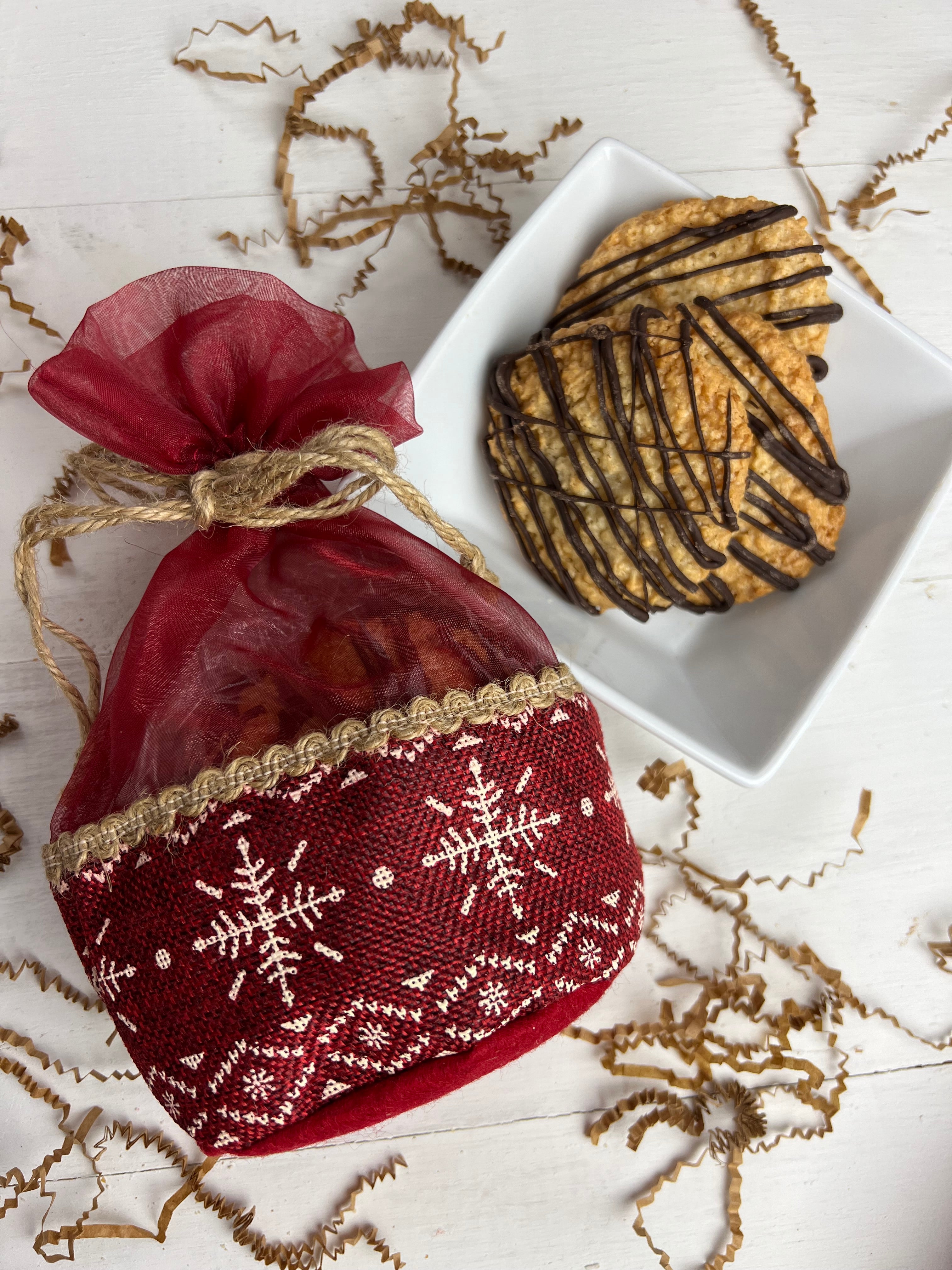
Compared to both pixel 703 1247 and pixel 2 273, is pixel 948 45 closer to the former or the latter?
pixel 2 273

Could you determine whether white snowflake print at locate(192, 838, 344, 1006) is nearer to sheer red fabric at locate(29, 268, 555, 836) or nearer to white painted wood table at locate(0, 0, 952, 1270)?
sheer red fabric at locate(29, 268, 555, 836)

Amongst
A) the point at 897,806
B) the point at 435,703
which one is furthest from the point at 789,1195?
the point at 435,703

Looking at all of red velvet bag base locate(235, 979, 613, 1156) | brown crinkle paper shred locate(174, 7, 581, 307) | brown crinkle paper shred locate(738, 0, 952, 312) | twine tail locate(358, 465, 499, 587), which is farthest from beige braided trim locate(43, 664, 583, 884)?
brown crinkle paper shred locate(738, 0, 952, 312)

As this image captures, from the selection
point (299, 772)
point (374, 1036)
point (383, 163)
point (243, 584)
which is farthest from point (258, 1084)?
point (383, 163)

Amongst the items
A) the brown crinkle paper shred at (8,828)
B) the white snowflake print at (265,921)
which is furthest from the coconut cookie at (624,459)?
the brown crinkle paper shred at (8,828)

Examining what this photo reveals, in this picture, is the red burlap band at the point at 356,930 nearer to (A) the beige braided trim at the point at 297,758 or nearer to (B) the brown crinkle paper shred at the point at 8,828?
(A) the beige braided trim at the point at 297,758
